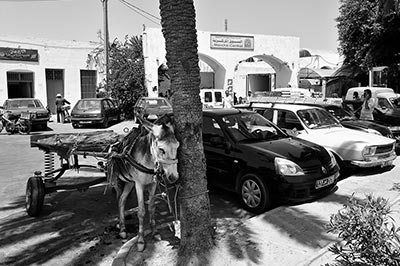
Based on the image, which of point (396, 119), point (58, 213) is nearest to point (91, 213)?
point (58, 213)

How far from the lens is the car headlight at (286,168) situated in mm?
5961

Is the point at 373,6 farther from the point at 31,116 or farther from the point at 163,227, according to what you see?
the point at 163,227

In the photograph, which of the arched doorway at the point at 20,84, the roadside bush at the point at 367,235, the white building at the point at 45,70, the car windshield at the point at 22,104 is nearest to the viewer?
the roadside bush at the point at 367,235

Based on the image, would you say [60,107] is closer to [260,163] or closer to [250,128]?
[250,128]

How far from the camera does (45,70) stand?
26.3 meters

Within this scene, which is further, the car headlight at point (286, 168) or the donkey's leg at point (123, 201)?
the car headlight at point (286, 168)

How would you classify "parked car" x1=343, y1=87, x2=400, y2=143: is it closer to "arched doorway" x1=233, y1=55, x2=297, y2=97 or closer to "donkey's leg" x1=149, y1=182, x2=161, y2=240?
"donkey's leg" x1=149, y1=182, x2=161, y2=240

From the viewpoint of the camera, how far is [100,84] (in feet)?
89.4

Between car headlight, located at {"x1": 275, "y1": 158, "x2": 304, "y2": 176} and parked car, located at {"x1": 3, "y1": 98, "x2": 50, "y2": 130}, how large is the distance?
16.0 metres

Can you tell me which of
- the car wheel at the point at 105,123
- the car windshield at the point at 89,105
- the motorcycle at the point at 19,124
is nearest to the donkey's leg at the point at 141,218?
the motorcycle at the point at 19,124

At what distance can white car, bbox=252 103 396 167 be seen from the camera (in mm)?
8000

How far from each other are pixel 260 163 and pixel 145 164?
2.37 meters

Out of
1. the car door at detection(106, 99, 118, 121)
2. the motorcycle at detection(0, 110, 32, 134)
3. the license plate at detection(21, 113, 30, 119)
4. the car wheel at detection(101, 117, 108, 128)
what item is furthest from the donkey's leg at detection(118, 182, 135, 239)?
the car door at detection(106, 99, 118, 121)

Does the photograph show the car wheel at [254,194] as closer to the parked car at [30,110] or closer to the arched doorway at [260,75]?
the parked car at [30,110]
